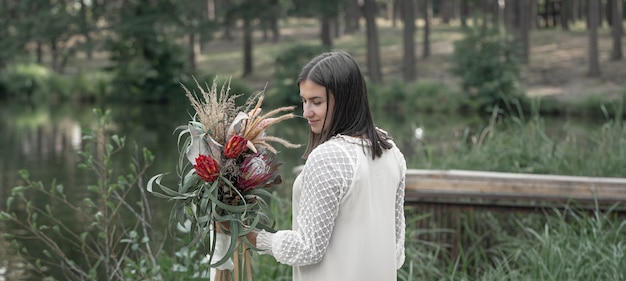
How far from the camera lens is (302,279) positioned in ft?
9.80

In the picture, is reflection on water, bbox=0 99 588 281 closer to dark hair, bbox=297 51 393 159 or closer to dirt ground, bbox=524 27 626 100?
dark hair, bbox=297 51 393 159

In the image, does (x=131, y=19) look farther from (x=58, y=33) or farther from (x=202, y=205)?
(x=202, y=205)

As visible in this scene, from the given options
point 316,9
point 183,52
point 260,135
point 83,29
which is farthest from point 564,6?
point 260,135

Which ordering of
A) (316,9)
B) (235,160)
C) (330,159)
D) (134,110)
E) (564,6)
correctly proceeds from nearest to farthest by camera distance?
(330,159)
(235,160)
(134,110)
(316,9)
(564,6)

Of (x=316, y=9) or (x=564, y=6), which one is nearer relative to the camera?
(x=316, y=9)

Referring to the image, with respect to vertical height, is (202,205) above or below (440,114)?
above

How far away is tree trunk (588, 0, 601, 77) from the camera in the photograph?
32.9m

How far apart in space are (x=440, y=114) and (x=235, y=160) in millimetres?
25119

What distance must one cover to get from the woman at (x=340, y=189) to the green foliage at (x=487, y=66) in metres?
25.1

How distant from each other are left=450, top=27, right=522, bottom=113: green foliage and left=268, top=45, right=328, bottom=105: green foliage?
5.06 m

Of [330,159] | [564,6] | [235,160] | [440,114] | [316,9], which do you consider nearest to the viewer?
[330,159]

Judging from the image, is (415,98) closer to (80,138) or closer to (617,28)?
(617,28)

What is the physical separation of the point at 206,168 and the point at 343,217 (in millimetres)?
430

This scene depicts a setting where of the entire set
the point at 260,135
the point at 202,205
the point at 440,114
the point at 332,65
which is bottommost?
the point at 440,114
